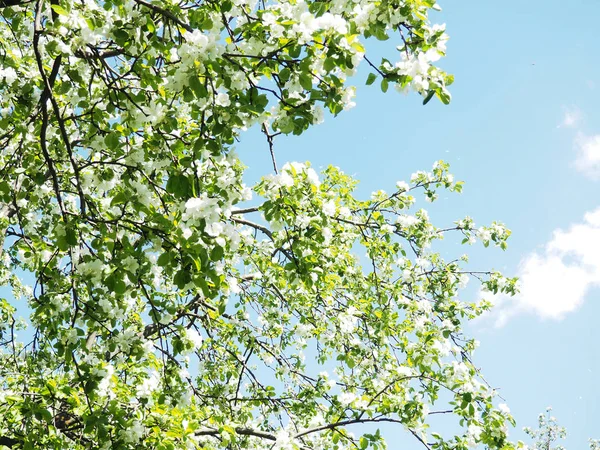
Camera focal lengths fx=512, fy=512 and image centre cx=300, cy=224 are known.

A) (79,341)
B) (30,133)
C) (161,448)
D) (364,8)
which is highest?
(30,133)

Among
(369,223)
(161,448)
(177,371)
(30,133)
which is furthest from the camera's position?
(369,223)

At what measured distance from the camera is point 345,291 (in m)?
6.55

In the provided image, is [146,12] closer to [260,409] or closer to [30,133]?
[30,133]

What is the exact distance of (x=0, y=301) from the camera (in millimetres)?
6547

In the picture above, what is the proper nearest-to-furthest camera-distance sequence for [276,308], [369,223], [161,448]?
[161,448], [369,223], [276,308]

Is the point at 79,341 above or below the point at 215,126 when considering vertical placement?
below

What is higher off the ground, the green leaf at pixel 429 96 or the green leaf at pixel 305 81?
the green leaf at pixel 305 81

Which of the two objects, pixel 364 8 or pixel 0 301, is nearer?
pixel 364 8

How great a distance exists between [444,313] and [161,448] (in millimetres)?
4115

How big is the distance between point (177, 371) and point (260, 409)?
285 centimetres

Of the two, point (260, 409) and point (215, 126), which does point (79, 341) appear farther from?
point (260, 409)

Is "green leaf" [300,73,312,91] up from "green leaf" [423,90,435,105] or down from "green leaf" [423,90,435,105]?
up

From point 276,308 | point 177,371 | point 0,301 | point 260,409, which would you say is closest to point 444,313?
point 276,308

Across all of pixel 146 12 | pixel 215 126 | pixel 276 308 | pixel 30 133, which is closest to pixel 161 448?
pixel 215 126
